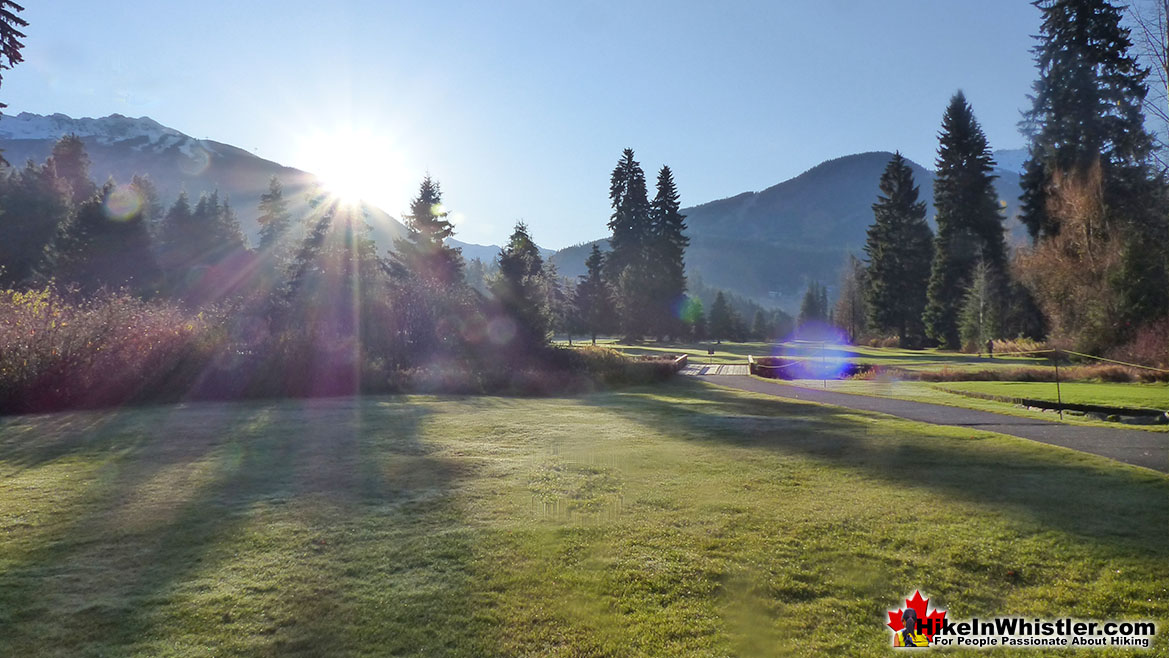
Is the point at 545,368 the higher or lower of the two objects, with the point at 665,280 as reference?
lower

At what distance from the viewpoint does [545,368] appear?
887 inches

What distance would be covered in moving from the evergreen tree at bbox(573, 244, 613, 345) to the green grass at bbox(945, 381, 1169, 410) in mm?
45529

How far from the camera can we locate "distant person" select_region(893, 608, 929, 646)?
10.5 ft

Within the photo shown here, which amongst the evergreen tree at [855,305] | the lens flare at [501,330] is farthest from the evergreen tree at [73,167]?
the evergreen tree at [855,305]

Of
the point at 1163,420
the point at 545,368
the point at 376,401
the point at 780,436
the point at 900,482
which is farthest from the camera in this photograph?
the point at 545,368

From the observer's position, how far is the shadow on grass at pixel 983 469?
16.0 feet

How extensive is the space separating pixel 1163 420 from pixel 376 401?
55.7 feet

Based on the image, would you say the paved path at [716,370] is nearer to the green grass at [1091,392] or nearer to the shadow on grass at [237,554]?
the green grass at [1091,392]

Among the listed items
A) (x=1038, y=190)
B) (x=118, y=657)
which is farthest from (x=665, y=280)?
(x=118, y=657)

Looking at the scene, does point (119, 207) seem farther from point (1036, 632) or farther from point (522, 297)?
point (1036, 632)

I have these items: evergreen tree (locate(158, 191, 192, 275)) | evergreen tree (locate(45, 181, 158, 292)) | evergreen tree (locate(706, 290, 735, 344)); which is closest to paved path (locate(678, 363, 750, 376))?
evergreen tree (locate(45, 181, 158, 292))

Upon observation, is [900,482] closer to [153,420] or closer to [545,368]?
[153,420]

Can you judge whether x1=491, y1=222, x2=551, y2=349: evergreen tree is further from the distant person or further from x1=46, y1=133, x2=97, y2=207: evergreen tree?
x1=46, y1=133, x2=97, y2=207: evergreen tree

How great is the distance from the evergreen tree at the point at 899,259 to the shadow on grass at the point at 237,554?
60391 mm
